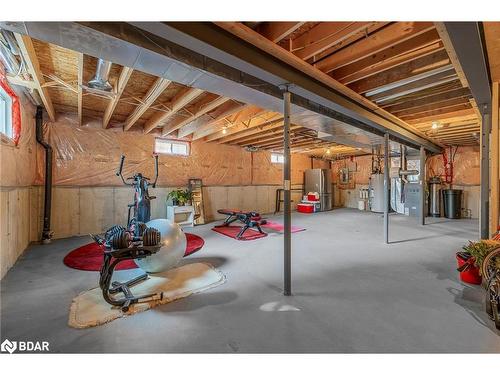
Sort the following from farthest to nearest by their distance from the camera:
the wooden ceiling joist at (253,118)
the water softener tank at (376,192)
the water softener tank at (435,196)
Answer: the water softener tank at (376,192)
the water softener tank at (435,196)
the wooden ceiling joist at (253,118)

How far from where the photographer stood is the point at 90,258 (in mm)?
3215

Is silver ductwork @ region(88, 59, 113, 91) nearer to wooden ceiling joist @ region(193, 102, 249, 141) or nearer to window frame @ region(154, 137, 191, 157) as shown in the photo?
wooden ceiling joist @ region(193, 102, 249, 141)

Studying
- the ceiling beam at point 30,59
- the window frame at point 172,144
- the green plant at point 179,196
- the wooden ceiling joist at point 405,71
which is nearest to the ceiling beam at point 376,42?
the wooden ceiling joist at point 405,71

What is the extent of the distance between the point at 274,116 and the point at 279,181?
460 centimetres

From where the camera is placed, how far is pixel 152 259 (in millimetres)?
2518

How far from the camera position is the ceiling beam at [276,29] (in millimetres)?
1632

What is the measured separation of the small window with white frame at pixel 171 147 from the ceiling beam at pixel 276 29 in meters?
4.48

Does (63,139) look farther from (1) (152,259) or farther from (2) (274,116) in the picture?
(2) (274,116)

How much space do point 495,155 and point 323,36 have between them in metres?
2.67

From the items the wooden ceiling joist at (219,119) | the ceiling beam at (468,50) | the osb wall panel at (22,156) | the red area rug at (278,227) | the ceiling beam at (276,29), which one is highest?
the wooden ceiling joist at (219,119)

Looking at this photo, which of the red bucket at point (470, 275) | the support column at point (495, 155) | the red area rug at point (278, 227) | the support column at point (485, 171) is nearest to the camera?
the red bucket at point (470, 275)

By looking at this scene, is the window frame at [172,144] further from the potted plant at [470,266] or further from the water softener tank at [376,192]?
the water softener tank at [376,192]
